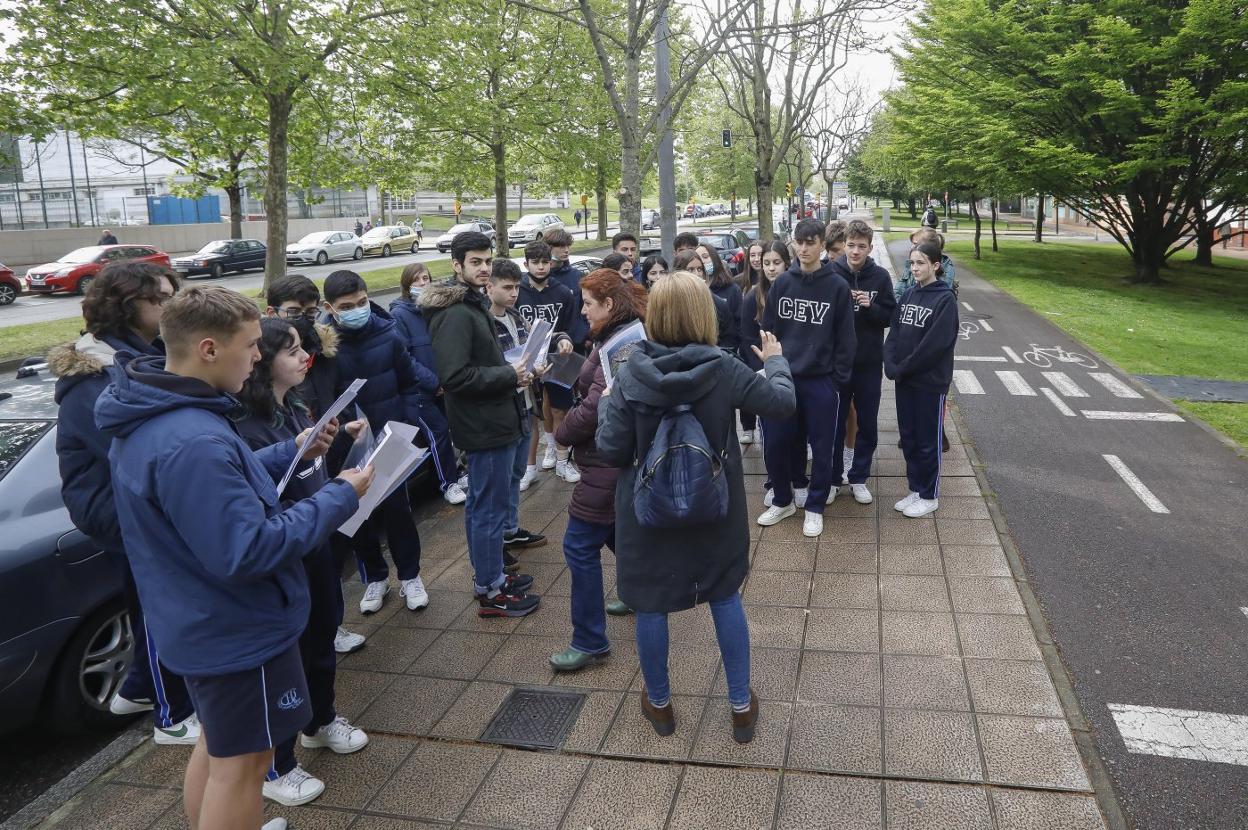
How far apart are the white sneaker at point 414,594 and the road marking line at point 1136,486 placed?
5.28 m

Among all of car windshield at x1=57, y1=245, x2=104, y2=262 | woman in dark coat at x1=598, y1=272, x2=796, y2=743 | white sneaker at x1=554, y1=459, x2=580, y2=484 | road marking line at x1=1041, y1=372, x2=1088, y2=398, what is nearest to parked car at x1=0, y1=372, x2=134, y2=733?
woman in dark coat at x1=598, y1=272, x2=796, y2=743

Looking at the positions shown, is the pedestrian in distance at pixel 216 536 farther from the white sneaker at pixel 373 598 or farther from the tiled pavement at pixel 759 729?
the white sneaker at pixel 373 598

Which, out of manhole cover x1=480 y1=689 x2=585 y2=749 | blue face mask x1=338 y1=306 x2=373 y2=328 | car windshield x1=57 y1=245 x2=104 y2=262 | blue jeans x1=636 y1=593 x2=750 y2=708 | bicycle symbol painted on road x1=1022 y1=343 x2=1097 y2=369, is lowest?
manhole cover x1=480 y1=689 x2=585 y2=749

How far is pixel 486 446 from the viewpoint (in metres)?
4.61

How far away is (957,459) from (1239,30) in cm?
1641

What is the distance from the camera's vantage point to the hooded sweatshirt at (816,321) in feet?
18.5

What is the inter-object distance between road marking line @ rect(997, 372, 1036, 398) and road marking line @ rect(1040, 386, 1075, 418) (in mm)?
152

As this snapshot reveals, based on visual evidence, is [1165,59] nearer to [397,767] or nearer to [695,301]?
[695,301]

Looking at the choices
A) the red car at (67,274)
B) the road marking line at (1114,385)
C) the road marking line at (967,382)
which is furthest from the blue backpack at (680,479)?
the red car at (67,274)

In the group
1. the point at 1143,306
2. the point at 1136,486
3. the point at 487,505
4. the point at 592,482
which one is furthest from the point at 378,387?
the point at 1143,306

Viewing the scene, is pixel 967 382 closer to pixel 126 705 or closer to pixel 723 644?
pixel 723 644

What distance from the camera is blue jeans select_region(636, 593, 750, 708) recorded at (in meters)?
3.42

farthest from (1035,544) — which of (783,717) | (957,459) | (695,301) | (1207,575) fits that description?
(695,301)

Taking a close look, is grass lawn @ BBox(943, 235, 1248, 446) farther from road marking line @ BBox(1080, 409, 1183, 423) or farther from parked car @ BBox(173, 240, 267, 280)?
parked car @ BBox(173, 240, 267, 280)
